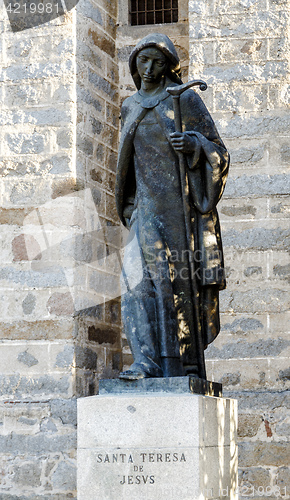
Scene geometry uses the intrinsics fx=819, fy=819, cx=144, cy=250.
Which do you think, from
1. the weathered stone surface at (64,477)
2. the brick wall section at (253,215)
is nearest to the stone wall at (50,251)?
the weathered stone surface at (64,477)

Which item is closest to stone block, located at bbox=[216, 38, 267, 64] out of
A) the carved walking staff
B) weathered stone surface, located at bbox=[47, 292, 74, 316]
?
weathered stone surface, located at bbox=[47, 292, 74, 316]

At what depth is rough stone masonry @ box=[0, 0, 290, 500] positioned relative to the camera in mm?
6320

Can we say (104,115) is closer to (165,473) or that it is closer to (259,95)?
(259,95)

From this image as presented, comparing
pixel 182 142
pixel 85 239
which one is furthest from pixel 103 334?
pixel 182 142

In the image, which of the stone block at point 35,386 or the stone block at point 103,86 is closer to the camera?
the stone block at point 35,386

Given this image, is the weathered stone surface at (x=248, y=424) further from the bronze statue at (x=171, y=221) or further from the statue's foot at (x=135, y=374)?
the statue's foot at (x=135, y=374)

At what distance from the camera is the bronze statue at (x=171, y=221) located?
4188 mm

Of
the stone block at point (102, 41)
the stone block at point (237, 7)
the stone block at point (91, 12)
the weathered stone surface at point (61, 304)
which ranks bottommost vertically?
the weathered stone surface at point (61, 304)

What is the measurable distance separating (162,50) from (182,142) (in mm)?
515

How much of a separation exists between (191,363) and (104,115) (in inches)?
142

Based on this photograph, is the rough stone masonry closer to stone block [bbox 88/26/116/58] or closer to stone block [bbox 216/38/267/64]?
stone block [bbox 216/38/267/64]

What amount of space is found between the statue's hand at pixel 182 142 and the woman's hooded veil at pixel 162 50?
1.39 feet

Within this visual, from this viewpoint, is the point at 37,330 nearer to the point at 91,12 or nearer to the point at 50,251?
the point at 50,251

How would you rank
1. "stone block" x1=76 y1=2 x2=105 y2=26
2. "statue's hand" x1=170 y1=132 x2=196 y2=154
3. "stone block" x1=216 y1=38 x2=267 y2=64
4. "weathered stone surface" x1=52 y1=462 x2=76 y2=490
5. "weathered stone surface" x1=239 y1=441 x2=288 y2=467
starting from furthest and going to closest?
"stone block" x1=76 y1=2 x2=105 y2=26
"stone block" x1=216 y1=38 x2=267 y2=64
"weathered stone surface" x1=52 y1=462 x2=76 y2=490
"weathered stone surface" x1=239 y1=441 x2=288 y2=467
"statue's hand" x1=170 y1=132 x2=196 y2=154
